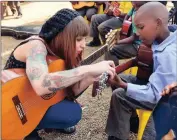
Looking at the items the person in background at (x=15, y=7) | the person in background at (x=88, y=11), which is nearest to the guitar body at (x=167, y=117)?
the person in background at (x=88, y=11)

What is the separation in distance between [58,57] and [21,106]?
1.26ft

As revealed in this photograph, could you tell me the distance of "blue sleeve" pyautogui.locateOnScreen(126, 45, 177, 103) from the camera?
1934 mm

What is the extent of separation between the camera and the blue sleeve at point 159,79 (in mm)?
1934

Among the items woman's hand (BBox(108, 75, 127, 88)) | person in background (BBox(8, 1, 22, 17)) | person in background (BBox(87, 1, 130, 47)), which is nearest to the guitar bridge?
woman's hand (BBox(108, 75, 127, 88))

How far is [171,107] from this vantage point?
4.93 feet

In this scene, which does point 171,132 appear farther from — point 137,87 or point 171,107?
point 137,87

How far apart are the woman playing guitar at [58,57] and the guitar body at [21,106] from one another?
0.06 metres

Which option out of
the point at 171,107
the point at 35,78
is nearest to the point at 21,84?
the point at 35,78

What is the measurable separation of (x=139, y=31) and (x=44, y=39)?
616mm

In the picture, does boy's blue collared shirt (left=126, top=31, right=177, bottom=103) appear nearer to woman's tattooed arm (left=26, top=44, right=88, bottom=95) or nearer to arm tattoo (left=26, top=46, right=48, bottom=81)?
woman's tattooed arm (left=26, top=44, right=88, bottom=95)

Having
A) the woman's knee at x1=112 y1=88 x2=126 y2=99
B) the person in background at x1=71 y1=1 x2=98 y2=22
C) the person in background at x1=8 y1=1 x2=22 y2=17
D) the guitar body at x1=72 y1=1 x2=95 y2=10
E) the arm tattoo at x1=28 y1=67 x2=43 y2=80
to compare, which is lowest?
the person in background at x1=8 y1=1 x2=22 y2=17

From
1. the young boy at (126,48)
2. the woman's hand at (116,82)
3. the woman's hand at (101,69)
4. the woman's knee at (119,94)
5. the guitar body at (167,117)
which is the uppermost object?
the woman's hand at (101,69)

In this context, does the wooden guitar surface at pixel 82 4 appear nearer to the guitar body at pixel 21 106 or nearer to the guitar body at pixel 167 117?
the guitar body at pixel 21 106

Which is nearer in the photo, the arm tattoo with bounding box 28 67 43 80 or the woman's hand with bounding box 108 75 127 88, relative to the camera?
the arm tattoo with bounding box 28 67 43 80
